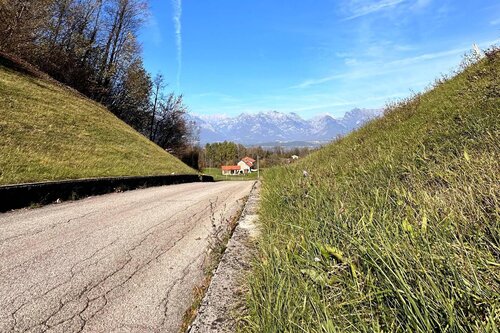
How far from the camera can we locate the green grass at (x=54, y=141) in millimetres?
9852

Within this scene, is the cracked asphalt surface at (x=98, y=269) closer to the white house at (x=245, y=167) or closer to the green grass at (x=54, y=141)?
the green grass at (x=54, y=141)

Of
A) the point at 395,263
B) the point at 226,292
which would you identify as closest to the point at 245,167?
the point at 226,292

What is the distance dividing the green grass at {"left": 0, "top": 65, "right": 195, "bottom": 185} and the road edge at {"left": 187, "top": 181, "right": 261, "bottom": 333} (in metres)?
7.51

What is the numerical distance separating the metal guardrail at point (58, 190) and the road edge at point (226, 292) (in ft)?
22.1

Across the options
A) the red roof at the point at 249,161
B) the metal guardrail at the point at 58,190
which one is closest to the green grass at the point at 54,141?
the metal guardrail at the point at 58,190

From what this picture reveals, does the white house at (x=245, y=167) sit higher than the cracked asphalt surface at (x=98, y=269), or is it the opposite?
the white house at (x=245, y=167)

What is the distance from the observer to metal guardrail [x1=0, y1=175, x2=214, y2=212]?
24.7 feet

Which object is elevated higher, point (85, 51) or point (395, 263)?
point (85, 51)

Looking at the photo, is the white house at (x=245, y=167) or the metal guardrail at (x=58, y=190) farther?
the white house at (x=245, y=167)

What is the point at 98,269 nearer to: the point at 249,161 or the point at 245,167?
the point at 249,161

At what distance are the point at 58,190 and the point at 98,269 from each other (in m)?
6.11

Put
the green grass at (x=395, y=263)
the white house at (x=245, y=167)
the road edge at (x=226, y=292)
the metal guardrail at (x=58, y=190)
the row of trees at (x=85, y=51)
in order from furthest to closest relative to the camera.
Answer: the white house at (x=245, y=167)
the row of trees at (x=85, y=51)
the metal guardrail at (x=58, y=190)
the road edge at (x=226, y=292)
the green grass at (x=395, y=263)

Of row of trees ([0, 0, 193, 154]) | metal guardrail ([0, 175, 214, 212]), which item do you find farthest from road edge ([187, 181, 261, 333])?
row of trees ([0, 0, 193, 154])

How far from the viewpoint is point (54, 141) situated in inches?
500
